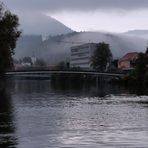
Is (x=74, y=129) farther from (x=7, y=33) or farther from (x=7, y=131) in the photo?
(x=7, y=33)

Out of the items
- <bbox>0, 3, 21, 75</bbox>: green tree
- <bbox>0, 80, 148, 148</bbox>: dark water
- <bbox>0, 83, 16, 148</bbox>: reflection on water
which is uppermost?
<bbox>0, 3, 21, 75</bbox>: green tree

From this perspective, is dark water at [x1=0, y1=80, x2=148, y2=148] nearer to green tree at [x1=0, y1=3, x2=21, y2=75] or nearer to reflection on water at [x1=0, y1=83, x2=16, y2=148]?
reflection on water at [x1=0, y1=83, x2=16, y2=148]

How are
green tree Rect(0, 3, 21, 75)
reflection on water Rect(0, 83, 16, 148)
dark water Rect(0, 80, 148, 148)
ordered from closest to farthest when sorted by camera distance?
dark water Rect(0, 80, 148, 148), reflection on water Rect(0, 83, 16, 148), green tree Rect(0, 3, 21, 75)

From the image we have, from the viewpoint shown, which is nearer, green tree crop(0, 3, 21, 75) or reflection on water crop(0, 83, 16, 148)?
reflection on water crop(0, 83, 16, 148)

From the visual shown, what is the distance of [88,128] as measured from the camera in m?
36.7

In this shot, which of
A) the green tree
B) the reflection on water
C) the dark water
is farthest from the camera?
the green tree

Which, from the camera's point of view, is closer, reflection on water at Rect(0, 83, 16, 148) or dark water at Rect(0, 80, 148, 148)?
dark water at Rect(0, 80, 148, 148)

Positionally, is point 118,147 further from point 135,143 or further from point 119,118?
point 119,118

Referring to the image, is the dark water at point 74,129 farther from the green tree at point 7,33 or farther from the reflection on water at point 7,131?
the green tree at point 7,33

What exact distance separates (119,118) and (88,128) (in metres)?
7.93

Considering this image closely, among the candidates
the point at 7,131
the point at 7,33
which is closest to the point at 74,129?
the point at 7,131

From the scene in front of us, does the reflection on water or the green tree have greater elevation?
the green tree

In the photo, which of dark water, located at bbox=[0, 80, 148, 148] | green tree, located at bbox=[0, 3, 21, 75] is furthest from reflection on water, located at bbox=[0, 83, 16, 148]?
green tree, located at bbox=[0, 3, 21, 75]

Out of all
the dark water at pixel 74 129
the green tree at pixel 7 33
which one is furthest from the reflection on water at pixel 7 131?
the green tree at pixel 7 33
